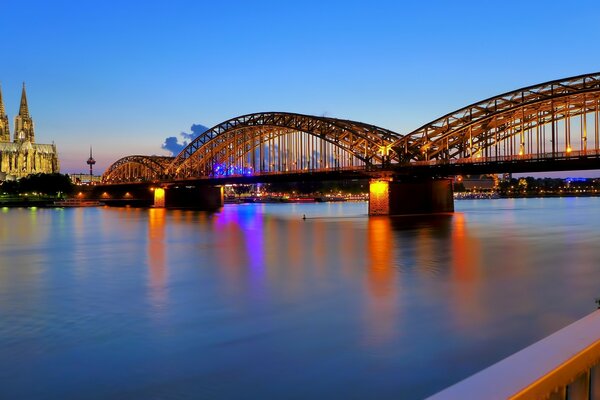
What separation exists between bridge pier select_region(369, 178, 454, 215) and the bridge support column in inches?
2571

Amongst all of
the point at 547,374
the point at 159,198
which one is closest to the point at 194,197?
the point at 159,198

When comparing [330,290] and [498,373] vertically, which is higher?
[498,373]

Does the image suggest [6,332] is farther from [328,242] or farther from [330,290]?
[328,242]

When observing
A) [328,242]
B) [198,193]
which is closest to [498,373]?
[328,242]

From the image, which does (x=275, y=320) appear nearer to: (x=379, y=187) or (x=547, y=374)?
(x=547, y=374)

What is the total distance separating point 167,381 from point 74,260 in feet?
84.6

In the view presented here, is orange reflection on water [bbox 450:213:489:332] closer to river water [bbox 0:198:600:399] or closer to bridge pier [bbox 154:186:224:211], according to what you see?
river water [bbox 0:198:600:399]

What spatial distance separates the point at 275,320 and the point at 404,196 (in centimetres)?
6804

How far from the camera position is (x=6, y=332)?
14281 millimetres

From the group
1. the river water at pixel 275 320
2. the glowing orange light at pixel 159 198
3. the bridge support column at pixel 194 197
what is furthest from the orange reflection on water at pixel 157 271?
the glowing orange light at pixel 159 198

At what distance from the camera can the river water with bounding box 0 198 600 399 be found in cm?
1016

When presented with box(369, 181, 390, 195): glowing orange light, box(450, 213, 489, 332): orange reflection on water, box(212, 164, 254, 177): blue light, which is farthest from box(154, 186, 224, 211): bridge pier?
box(450, 213, 489, 332): orange reflection on water

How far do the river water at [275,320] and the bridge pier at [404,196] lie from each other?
156 feet

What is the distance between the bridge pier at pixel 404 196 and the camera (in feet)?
267
